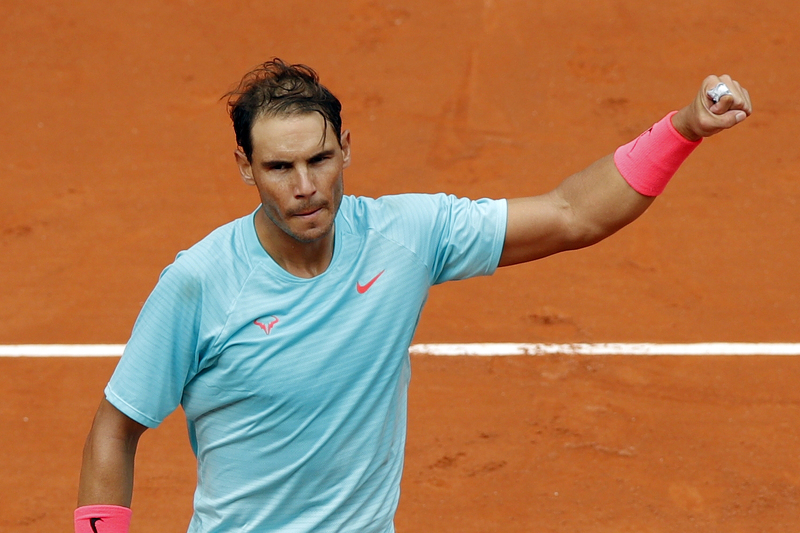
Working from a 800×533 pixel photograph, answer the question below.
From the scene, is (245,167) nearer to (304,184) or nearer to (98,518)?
(304,184)

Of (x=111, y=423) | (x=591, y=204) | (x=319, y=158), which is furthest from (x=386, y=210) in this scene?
(x=111, y=423)

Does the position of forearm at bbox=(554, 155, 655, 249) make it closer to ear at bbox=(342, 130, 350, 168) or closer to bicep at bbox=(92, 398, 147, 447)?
ear at bbox=(342, 130, 350, 168)

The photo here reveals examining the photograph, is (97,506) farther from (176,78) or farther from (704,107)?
(176,78)

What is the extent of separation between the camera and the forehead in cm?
303

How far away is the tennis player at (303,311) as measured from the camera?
3008 mm

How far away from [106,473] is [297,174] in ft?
3.45

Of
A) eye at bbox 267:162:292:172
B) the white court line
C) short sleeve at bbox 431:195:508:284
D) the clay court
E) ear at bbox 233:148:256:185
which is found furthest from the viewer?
the white court line

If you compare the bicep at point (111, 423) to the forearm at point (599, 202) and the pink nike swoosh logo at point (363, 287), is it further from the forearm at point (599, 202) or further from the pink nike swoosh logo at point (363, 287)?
the forearm at point (599, 202)

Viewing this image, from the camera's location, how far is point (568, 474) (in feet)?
21.2

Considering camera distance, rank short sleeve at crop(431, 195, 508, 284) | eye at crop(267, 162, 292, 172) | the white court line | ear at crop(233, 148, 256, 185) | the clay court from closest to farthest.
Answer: eye at crop(267, 162, 292, 172), ear at crop(233, 148, 256, 185), short sleeve at crop(431, 195, 508, 284), the clay court, the white court line

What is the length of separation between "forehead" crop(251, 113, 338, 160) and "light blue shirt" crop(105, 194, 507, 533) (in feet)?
0.93

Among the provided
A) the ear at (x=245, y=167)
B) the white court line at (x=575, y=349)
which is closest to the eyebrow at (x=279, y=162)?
the ear at (x=245, y=167)

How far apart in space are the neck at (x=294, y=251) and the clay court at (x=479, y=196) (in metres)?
3.43

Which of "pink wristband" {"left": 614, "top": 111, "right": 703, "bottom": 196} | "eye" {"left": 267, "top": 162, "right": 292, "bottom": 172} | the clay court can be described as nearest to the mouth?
"eye" {"left": 267, "top": 162, "right": 292, "bottom": 172}
